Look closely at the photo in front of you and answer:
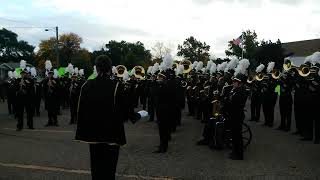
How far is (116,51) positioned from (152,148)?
70125 millimetres

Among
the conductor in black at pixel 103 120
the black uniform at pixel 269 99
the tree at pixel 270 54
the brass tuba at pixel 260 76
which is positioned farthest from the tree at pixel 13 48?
the conductor in black at pixel 103 120

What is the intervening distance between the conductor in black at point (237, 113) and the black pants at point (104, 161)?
14.6 feet

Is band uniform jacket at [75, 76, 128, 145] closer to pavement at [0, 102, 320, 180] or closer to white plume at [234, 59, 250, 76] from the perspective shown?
pavement at [0, 102, 320, 180]

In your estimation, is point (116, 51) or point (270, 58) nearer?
point (270, 58)

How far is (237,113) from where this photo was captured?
9.98 meters

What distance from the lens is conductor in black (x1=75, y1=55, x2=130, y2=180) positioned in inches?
230

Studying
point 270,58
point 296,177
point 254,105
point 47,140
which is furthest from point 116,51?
point 296,177

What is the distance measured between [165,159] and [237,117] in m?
1.68

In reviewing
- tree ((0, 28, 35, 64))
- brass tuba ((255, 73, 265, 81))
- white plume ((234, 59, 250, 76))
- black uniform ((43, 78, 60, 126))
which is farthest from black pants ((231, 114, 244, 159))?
tree ((0, 28, 35, 64))

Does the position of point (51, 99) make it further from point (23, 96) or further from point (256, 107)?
point (256, 107)

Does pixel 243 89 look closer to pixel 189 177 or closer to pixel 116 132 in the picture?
pixel 189 177

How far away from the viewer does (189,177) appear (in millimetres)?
8125

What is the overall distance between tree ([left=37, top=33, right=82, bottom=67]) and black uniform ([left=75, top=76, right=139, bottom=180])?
3238 inches

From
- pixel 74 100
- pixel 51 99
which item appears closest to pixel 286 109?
pixel 51 99
